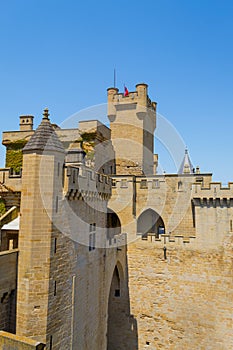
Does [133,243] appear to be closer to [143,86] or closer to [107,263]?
[107,263]

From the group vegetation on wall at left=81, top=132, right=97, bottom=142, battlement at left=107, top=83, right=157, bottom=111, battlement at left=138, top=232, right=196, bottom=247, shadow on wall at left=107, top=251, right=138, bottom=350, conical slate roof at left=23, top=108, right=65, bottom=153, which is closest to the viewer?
conical slate roof at left=23, top=108, right=65, bottom=153

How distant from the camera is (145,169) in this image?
22.6 metres

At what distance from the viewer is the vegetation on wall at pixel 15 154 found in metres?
19.5

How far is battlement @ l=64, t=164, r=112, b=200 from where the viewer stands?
10.3 meters

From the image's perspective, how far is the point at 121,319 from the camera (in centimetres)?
1750

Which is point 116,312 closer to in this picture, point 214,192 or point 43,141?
point 214,192

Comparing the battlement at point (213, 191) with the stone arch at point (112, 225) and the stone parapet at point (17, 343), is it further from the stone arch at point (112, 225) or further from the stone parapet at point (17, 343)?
the stone parapet at point (17, 343)

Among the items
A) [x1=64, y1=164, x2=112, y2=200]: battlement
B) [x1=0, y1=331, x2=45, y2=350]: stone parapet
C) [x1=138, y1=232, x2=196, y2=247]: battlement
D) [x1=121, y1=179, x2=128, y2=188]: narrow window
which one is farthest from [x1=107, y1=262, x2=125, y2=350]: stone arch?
[x1=0, y1=331, x2=45, y2=350]: stone parapet

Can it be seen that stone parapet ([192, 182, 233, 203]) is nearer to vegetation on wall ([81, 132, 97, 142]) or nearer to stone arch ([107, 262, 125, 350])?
stone arch ([107, 262, 125, 350])

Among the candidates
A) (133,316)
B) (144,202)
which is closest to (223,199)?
(144,202)

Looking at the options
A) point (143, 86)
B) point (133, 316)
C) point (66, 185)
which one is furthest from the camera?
point (143, 86)

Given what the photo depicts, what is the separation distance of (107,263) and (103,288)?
121 cm

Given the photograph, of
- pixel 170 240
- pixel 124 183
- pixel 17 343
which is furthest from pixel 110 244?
pixel 17 343

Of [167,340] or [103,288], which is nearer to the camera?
[103,288]
